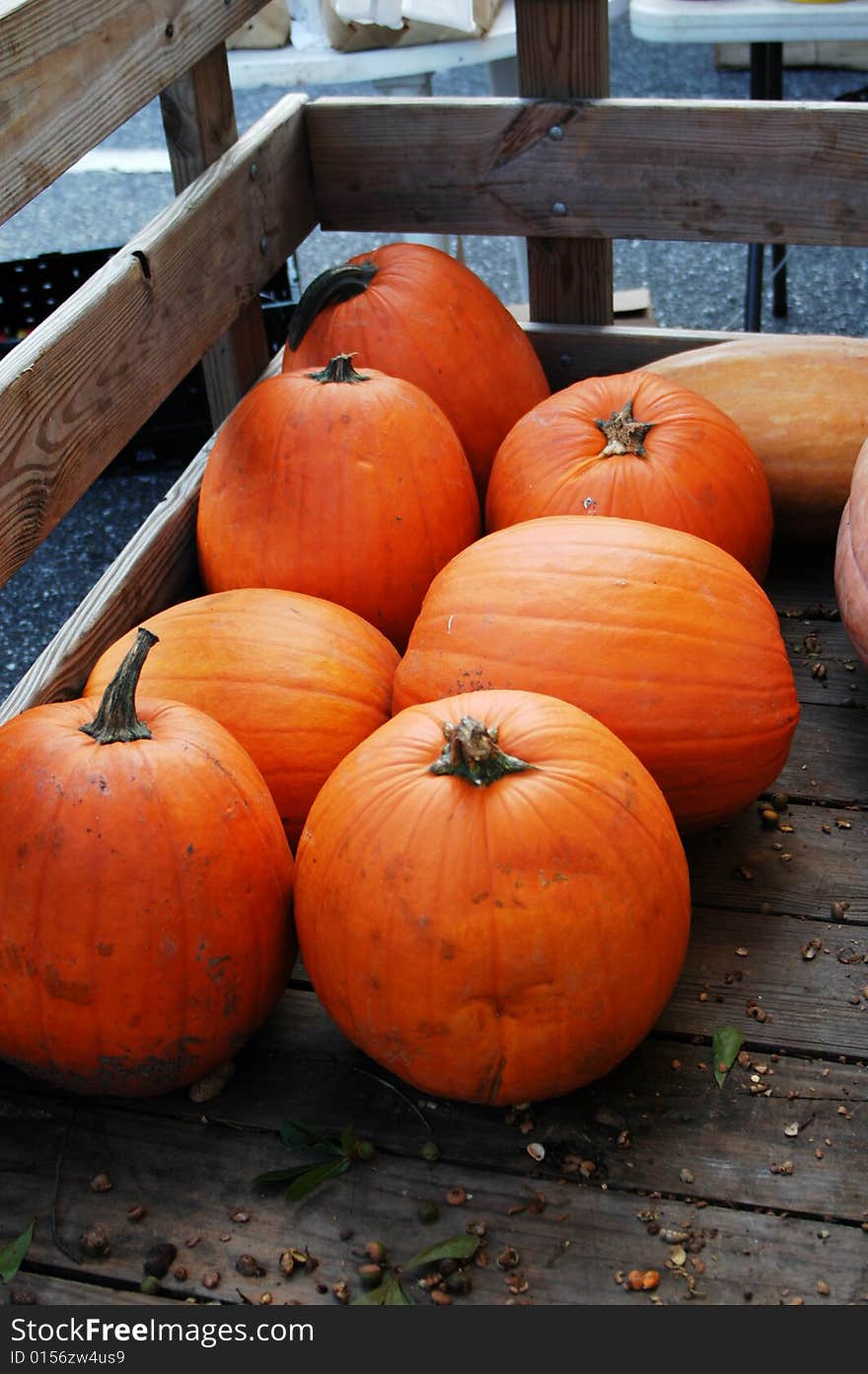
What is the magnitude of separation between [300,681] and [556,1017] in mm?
610

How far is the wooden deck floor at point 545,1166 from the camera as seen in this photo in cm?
134

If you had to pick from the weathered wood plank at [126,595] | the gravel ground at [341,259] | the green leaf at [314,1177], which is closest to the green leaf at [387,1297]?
the green leaf at [314,1177]

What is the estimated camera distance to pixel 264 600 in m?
1.89

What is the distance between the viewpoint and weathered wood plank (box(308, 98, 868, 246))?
241cm

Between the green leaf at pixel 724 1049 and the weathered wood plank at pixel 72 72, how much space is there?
49.4 inches

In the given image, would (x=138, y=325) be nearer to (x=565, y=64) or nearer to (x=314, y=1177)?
(x=565, y=64)

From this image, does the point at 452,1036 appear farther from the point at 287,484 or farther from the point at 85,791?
the point at 287,484

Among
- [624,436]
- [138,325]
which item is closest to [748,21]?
[624,436]

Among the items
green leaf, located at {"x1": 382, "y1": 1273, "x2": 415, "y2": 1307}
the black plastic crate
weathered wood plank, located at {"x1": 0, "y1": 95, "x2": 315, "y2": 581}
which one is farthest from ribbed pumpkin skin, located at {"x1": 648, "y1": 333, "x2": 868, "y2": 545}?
green leaf, located at {"x1": 382, "y1": 1273, "x2": 415, "y2": 1307}

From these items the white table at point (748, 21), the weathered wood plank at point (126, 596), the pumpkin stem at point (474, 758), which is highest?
the white table at point (748, 21)

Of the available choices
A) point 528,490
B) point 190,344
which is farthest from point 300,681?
point 190,344

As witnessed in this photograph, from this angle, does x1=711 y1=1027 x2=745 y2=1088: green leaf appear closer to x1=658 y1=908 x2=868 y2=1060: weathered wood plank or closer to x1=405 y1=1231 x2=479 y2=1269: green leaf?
x1=658 y1=908 x2=868 y2=1060: weathered wood plank

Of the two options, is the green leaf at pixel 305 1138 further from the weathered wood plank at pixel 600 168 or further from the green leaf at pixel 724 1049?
the weathered wood plank at pixel 600 168

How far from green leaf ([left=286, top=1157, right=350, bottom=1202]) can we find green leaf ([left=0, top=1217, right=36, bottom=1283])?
0.89 ft
